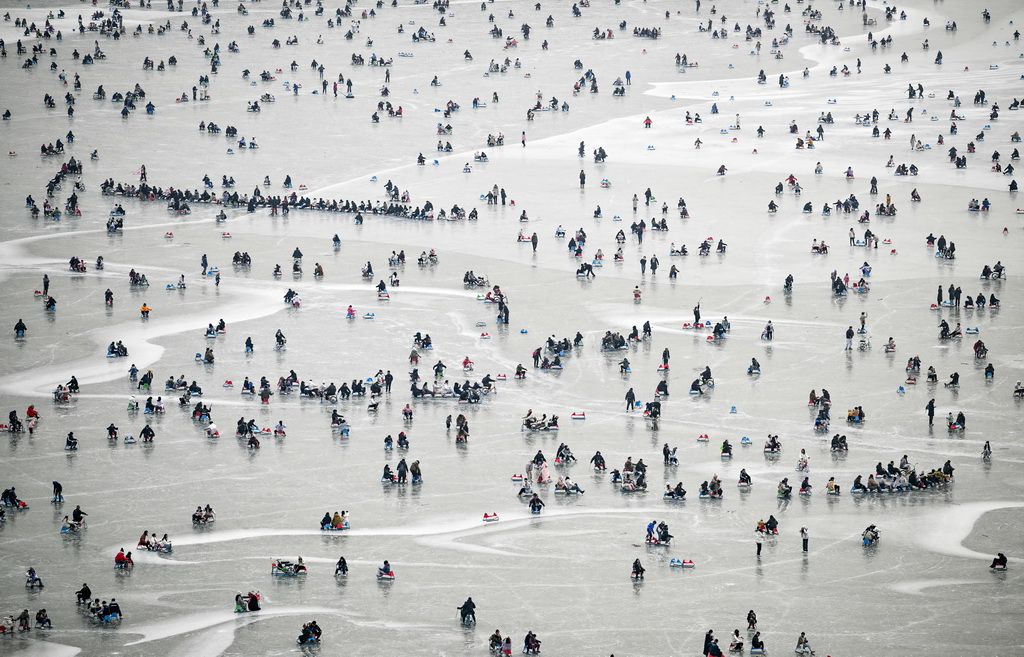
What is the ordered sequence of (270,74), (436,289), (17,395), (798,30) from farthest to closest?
(798,30) < (270,74) < (436,289) < (17,395)

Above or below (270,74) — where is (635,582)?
below

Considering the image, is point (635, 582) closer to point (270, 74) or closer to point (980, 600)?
point (980, 600)

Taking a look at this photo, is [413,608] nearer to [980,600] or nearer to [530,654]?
[530,654]

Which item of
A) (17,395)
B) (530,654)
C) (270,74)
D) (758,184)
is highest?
(270,74)

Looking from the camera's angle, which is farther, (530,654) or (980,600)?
(980,600)

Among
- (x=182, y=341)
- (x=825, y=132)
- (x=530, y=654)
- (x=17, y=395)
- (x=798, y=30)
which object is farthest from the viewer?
(x=798, y=30)

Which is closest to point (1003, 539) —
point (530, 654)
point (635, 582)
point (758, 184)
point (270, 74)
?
point (635, 582)
